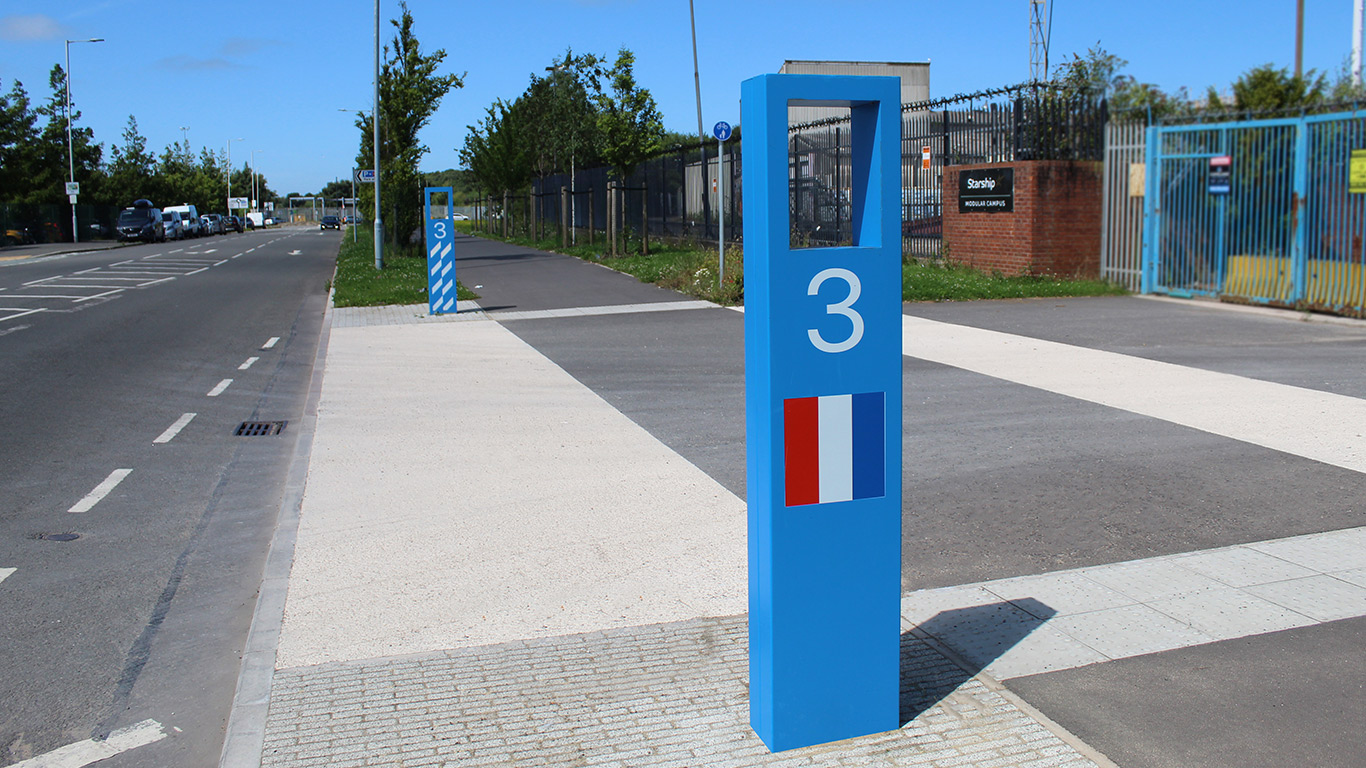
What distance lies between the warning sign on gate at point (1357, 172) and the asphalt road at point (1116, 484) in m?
1.79

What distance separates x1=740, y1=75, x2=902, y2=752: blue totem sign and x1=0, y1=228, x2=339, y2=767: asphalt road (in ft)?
6.30

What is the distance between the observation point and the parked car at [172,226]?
215 ft

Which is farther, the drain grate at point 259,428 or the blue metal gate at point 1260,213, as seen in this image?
the blue metal gate at point 1260,213

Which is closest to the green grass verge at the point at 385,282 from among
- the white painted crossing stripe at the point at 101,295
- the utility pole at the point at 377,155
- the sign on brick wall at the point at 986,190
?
the utility pole at the point at 377,155

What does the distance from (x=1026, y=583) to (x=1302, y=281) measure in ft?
41.8

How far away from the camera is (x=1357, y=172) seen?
46.8 ft

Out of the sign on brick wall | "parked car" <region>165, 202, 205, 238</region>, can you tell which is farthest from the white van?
the sign on brick wall

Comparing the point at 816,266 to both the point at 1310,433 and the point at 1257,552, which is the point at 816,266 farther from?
the point at 1310,433

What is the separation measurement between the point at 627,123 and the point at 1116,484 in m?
23.4

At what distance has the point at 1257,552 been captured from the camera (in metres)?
5.37

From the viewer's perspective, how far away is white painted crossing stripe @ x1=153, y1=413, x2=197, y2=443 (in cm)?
883

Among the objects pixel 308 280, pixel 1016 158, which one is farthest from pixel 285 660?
pixel 308 280

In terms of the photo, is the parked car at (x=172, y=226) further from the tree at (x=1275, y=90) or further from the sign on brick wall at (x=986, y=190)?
the tree at (x=1275, y=90)

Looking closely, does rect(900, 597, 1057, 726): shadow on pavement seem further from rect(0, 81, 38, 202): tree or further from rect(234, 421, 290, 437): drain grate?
rect(0, 81, 38, 202): tree
